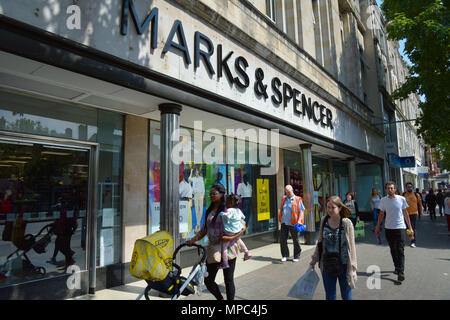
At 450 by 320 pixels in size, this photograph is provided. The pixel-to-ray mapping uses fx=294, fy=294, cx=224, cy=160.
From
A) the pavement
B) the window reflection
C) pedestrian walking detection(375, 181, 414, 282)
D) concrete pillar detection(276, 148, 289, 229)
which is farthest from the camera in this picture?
concrete pillar detection(276, 148, 289, 229)

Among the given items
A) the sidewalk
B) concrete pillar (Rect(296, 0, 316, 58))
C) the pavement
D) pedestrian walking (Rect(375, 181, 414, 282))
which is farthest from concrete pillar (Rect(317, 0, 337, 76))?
pedestrian walking (Rect(375, 181, 414, 282))

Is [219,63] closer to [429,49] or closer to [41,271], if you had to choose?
[41,271]

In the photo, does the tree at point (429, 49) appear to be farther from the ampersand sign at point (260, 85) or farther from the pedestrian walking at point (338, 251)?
the pedestrian walking at point (338, 251)

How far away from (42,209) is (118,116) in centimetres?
229

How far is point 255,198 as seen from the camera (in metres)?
9.95

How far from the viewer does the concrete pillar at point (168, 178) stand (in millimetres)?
5086

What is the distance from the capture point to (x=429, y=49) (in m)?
12.7

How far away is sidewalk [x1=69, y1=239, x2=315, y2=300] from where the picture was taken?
5059 millimetres

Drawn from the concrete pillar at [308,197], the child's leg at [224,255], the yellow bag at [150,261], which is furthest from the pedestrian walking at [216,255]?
the concrete pillar at [308,197]

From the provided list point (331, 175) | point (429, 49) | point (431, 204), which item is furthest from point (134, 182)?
point (431, 204)

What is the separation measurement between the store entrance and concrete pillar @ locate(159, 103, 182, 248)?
1602 millimetres

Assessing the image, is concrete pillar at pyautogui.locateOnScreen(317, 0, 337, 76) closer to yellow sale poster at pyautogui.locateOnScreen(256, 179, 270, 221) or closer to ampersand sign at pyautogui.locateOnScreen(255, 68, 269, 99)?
yellow sale poster at pyautogui.locateOnScreen(256, 179, 270, 221)

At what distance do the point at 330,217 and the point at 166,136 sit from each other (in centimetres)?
307
